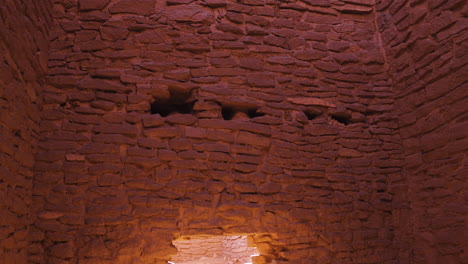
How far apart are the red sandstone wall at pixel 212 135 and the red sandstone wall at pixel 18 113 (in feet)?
0.47

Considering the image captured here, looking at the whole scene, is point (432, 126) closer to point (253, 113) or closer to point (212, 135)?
point (253, 113)

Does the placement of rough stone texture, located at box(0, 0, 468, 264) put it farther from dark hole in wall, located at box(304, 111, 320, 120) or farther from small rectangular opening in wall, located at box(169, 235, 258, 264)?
small rectangular opening in wall, located at box(169, 235, 258, 264)

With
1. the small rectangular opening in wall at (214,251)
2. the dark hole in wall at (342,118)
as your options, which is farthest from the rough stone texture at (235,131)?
the small rectangular opening in wall at (214,251)

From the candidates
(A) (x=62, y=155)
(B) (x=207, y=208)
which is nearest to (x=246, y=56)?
(B) (x=207, y=208)

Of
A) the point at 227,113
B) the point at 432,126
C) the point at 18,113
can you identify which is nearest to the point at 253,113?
the point at 227,113

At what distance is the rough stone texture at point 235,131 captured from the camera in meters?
2.95

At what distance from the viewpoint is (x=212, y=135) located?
335 centimetres

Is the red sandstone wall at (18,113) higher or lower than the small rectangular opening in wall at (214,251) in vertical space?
higher

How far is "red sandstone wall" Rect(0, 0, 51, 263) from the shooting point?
249 cm

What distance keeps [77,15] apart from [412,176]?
3498 mm

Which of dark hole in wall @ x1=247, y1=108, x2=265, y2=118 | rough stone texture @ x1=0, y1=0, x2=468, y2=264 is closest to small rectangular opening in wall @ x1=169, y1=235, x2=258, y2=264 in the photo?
rough stone texture @ x1=0, y1=0, x2=468, y2=264

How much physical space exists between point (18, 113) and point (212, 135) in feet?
4.95

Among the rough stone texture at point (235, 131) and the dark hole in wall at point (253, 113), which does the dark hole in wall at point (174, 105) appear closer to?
the rough stone texture at point (235, 131)

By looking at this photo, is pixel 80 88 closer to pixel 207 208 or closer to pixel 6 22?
pixel 6 22
